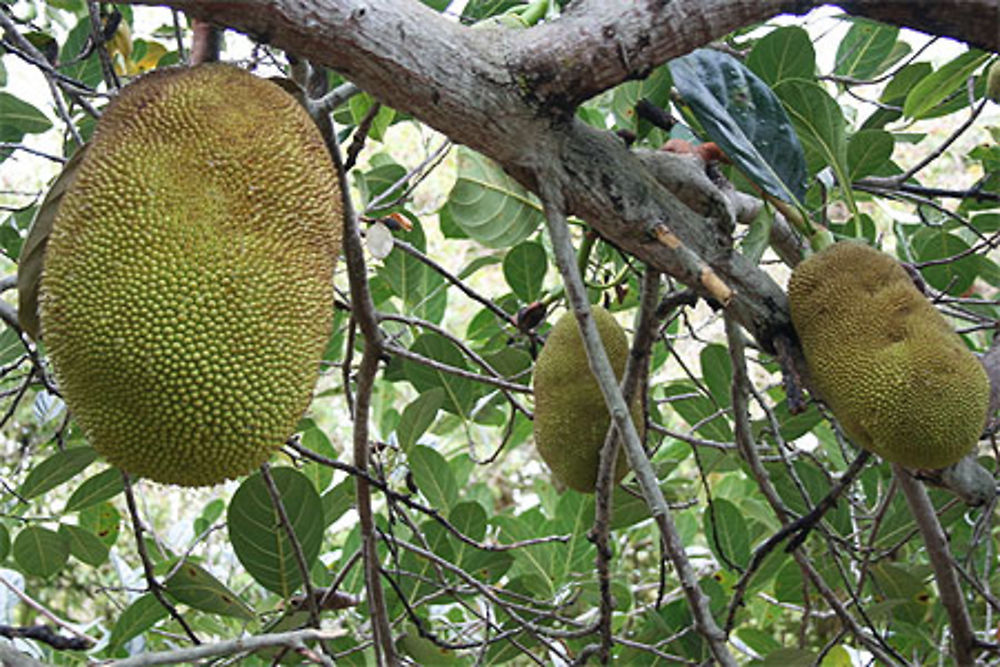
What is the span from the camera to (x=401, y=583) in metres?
1.60

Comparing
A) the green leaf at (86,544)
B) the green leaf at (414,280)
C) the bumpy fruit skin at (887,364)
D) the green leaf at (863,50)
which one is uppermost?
the green leaf at (863,50)

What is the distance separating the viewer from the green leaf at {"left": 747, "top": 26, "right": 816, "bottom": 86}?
51.9 inches

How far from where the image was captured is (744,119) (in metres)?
1.10

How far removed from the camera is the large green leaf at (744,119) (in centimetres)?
103

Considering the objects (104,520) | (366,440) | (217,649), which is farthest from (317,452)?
(217,649)

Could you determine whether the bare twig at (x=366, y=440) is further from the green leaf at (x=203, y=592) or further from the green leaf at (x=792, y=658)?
the green leaf at (x=792, y=658)

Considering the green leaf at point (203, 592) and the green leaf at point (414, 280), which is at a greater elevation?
the green leaf at point (414, 280)

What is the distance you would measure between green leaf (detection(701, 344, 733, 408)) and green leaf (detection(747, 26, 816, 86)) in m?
0.40

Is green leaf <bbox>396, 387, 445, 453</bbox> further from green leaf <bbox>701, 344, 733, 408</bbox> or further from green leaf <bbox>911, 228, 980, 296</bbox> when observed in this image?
green leaf <bbox>911, 228, 980, 296</bbox>

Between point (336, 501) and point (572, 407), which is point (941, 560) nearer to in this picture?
point (572, 407)

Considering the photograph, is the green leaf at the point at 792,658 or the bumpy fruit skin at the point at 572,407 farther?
the green leaf at the point at 792,658

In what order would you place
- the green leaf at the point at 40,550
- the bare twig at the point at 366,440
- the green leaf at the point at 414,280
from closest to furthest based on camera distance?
the bare twig at the point at 366,440, the green leaf at the point at 40,550, the green leaf at the point at 414,280

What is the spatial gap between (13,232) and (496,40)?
1.07m

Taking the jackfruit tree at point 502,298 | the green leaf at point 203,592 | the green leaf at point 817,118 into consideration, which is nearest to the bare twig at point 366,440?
the jackfruit tree at point 502,298
